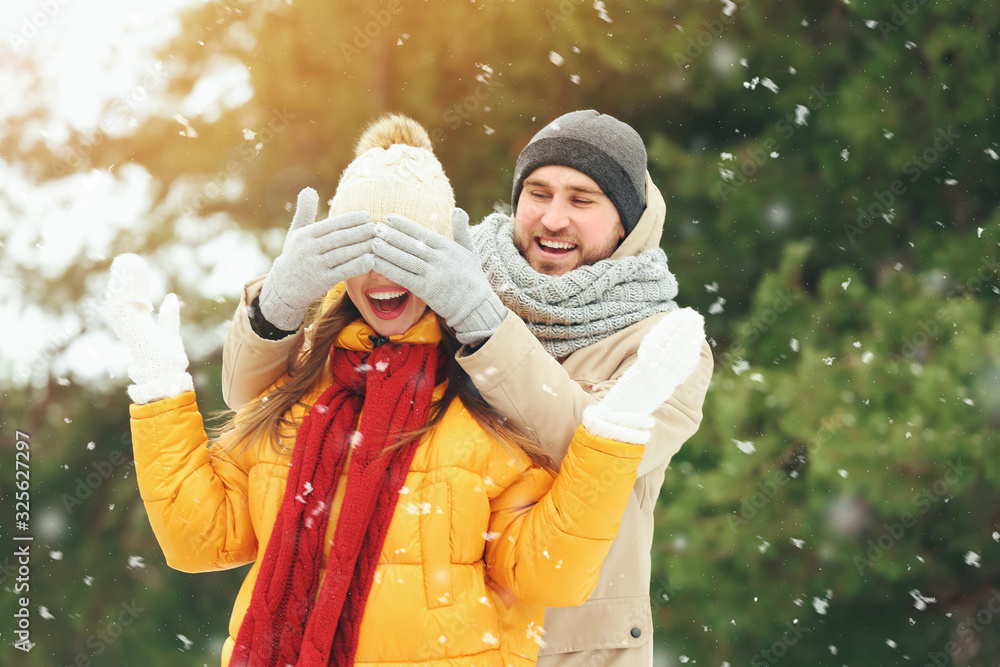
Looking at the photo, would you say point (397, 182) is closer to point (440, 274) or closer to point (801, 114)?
point (440, 274)

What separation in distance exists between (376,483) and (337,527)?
11 cm

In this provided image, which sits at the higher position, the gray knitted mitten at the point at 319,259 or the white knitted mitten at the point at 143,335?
the gray knitted mitten at the point at 319,259

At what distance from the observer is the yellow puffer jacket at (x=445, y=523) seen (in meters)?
1.66

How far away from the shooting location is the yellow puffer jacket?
1660 millimetres

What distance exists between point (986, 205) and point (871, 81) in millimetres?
830

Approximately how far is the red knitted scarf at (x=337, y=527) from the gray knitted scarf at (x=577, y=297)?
1.81 ft

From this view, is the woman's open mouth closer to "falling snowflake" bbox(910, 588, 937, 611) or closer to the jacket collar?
the jacket collar

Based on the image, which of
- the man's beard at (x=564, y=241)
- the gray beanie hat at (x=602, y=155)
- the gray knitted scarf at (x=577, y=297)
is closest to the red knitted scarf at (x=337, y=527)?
the gray knitted scarf at (x=577, y=297)

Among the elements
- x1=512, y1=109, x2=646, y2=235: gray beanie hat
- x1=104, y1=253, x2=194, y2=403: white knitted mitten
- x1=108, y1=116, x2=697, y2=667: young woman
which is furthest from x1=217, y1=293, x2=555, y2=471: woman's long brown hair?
x1=512, y1=109, x2=646, y2=235: gray beanie hat

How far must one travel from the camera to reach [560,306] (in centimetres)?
229

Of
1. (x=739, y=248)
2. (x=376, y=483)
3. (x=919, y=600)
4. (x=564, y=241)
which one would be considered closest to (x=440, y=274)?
(x=376, y=483)

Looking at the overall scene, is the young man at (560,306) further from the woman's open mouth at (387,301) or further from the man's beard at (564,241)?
the woman's open mouth at (387,301)

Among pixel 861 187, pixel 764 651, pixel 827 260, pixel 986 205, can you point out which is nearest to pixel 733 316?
pixel 827 260

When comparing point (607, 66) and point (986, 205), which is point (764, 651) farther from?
point (607, 66)
